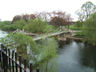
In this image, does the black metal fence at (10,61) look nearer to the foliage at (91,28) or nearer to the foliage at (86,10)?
the foliage at (91,28)

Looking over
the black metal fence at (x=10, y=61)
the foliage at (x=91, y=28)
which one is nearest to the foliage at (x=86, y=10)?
the foliage at (x=91, y=28)

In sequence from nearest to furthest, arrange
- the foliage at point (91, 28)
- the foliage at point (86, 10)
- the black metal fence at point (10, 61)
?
the black metal fence at point (10, 61), the foliage at point (91, 28), the foliage at point (86, 10)

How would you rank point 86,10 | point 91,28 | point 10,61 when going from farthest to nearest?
1. point 86,10
2. point 91,28
3. point 10,61

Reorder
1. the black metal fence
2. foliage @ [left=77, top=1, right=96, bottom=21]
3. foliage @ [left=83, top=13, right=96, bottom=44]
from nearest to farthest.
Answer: the black metal fence
foliage @ [left=83, top=13, right=96, bottom=44]
foliage @ [left=77, top=1, right=96, bottom=21]

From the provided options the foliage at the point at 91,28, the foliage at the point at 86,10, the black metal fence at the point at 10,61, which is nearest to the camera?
the black metal fence at the point at 10,61

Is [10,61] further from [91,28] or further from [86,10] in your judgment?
[86,10]

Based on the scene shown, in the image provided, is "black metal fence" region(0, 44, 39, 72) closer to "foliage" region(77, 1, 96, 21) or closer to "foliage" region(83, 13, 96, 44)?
"foliage" region(83, 13, 96, 44)

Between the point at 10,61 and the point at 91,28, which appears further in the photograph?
the point at 91,28

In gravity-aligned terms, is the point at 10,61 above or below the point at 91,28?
above

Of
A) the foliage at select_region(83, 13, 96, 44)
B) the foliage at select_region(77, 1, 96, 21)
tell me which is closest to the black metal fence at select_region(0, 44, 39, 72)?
the foliage at select_region(83, 13, 96, 44)

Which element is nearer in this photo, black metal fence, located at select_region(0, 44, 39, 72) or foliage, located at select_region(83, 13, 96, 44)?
black metal fence, located at select_region(0, 44, 39, 72)

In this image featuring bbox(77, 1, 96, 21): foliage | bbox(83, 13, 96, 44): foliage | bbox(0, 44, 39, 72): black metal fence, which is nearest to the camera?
bbox(0, 44, 39, 72): black metal fence

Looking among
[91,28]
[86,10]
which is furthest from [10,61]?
[86,10]

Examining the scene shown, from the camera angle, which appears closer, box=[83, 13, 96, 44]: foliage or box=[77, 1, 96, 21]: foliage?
box=[83, 13, 96, 44]: foliage
